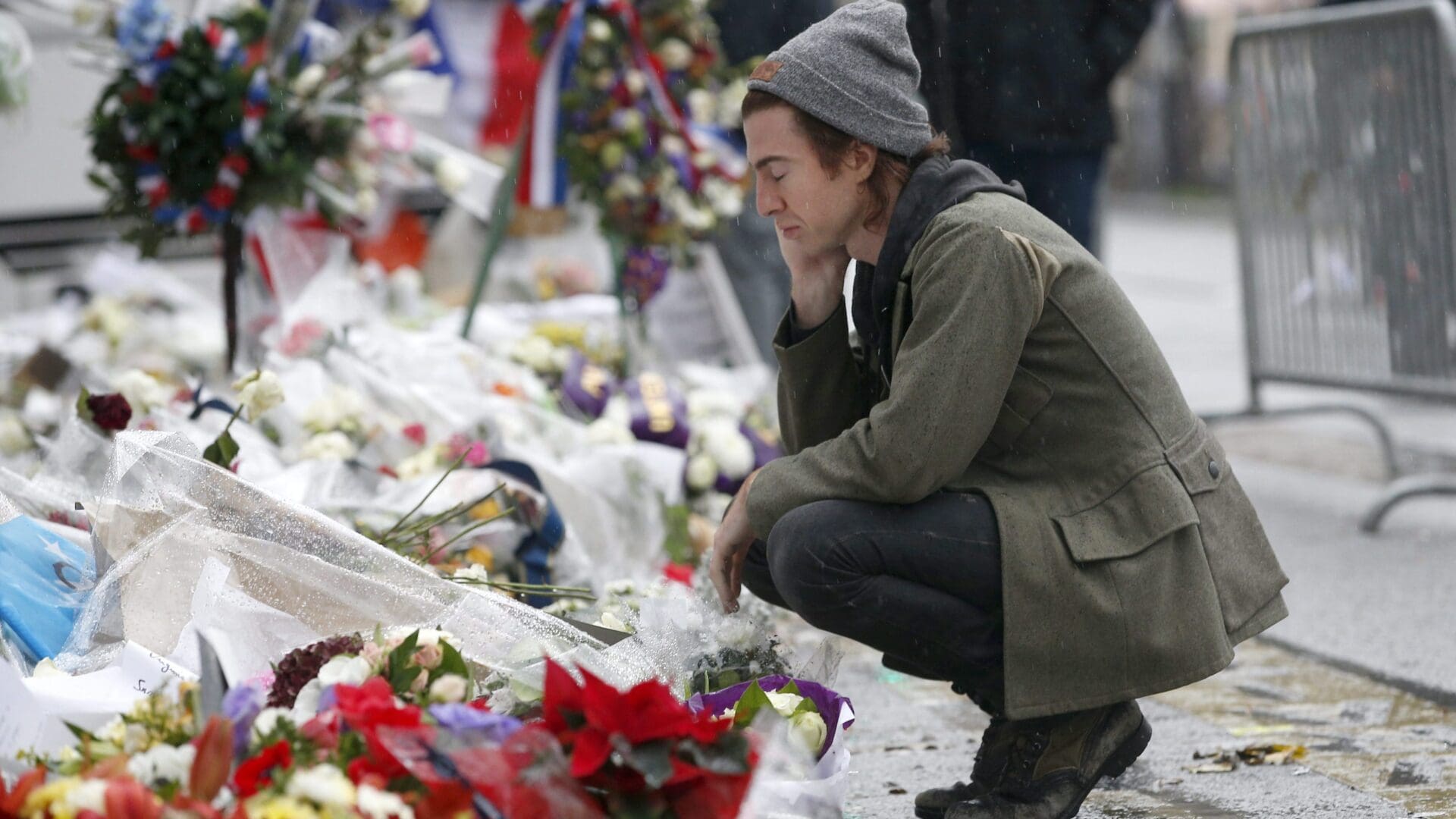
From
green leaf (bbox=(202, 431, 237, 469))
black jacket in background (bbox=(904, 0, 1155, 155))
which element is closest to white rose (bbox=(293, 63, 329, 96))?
black jacket in background (bbox=(904, 0, 1155, 155))

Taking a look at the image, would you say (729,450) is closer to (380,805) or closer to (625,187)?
(625,187)

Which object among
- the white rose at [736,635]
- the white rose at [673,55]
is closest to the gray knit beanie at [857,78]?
the white rose at [736,635]

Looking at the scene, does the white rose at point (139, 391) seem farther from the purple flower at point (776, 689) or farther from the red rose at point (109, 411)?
the purple flower at point (776, 689)

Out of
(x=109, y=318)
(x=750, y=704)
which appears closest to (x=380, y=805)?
(x=750, y=704)

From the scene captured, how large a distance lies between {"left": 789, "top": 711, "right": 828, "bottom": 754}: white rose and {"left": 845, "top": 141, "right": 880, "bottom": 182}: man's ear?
2.56 feet

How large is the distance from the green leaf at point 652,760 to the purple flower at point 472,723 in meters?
0.14

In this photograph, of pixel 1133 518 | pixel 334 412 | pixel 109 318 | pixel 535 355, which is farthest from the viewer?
pixel 109 318

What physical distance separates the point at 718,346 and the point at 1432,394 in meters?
2.21

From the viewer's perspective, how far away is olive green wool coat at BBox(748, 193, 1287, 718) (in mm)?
2191

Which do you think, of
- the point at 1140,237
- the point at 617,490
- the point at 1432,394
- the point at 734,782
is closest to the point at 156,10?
the point at 617,490

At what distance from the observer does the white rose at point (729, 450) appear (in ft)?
13.4

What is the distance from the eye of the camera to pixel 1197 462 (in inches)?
91.8

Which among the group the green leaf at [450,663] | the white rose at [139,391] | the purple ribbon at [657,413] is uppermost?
the green leaf at [450,663]

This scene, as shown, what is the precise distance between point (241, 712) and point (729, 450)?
7.96ft
